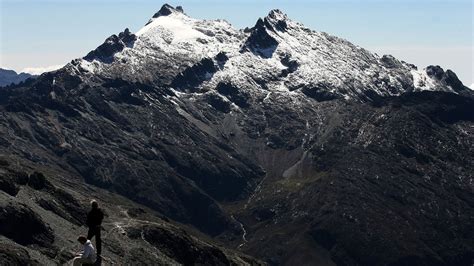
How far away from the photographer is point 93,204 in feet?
161

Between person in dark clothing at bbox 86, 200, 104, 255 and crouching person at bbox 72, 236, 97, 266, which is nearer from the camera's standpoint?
crouching person at bbox 72, 236, 97, 266

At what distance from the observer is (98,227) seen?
50031 millimetres

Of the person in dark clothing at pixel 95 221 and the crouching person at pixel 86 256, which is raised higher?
the person in dark clothing at pixel 95 221

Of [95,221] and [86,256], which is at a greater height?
[95,221]

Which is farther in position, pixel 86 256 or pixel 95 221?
pixel 95 221

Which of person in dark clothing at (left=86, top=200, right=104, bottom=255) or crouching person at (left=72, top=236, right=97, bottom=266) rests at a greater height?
person in dark clothing at (left=86, top=200, right=104, bottom=255)

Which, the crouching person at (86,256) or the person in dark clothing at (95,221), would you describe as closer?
the crouching person at (86,256)

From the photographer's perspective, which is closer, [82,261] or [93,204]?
[82,261]

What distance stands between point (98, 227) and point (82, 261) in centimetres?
456

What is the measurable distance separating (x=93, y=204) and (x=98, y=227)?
183 centimetres

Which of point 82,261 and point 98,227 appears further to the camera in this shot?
point 98,227

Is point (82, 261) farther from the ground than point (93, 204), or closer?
closer

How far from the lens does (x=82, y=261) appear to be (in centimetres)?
4572
